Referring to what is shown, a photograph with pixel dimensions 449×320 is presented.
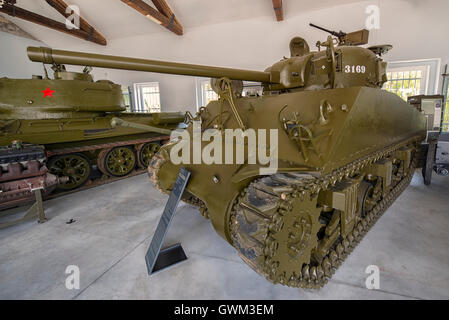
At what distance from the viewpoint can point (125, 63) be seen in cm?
246

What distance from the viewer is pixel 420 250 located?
297 cm

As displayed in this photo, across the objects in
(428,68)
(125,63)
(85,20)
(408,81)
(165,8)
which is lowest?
(125,63)

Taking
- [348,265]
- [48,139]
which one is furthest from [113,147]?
[348,265]

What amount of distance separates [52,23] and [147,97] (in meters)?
5.00

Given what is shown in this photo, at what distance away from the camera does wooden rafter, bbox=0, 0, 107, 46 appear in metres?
9.86

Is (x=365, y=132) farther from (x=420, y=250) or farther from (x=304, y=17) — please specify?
(x=304, y=17)

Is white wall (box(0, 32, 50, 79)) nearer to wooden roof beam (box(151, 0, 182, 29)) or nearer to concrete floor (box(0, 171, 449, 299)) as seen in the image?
wooden roof beam (box(151, 0, 182, 29))

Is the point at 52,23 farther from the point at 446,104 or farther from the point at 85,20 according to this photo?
the point at 446,104

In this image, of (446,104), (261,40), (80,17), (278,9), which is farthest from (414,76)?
(80,17)

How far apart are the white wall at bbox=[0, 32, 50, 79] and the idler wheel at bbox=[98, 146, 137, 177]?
9.06m

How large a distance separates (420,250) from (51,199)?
252 inches

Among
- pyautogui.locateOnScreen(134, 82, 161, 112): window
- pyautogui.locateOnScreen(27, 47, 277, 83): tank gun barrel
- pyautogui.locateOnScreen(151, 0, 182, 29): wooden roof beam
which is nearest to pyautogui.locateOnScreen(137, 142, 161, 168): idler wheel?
pyautogui.locateOnScreen(27, 47, 277, 83): tank gun barrel

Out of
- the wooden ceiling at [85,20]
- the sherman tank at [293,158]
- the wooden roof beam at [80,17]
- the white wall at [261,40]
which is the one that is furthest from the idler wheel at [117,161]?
the wooden roof beam at [80,17]

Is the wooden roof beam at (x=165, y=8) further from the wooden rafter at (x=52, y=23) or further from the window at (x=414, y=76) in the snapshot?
the window at (x=414, y=76)
